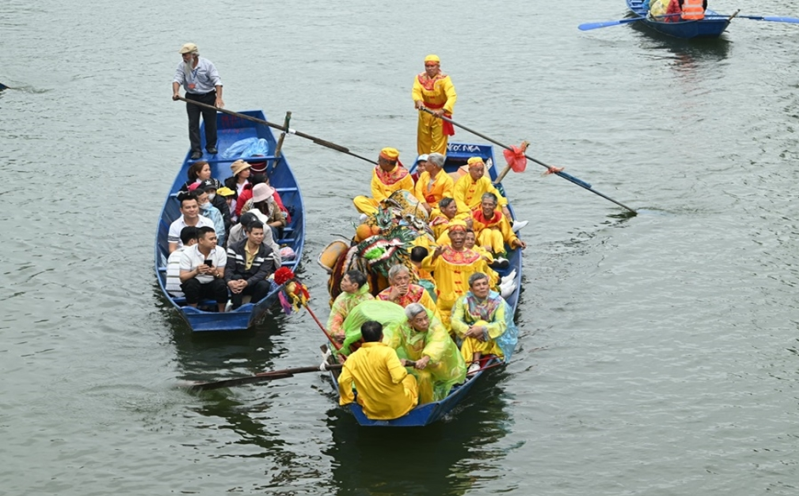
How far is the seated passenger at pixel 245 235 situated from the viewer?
46.3 ft

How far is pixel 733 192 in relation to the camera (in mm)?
19266

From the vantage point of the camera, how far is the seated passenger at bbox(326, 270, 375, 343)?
1187cm

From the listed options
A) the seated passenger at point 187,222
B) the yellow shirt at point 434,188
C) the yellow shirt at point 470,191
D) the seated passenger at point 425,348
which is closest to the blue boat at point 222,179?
the seated passenger at point 187,222

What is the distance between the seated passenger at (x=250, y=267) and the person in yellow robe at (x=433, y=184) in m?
2.64

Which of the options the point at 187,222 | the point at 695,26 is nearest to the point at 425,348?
the point at 187,222

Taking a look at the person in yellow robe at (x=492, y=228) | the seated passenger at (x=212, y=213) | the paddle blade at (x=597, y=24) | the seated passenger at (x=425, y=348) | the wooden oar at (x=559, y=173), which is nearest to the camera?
the seated passenger at (x=425, y=348)

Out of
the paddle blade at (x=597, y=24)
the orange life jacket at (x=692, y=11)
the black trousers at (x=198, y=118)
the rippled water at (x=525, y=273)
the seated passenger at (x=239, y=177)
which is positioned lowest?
the rippled water at (x=525, y=273)

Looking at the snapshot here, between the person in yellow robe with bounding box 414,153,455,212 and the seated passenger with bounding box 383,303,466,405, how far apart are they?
4719 millimetres

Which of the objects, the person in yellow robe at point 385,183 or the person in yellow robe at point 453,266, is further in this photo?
the person in yellow robe at point 385,183

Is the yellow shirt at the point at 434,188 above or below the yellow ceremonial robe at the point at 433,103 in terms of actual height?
below

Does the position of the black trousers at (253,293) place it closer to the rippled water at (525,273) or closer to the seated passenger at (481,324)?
the rippled water at (525,273)

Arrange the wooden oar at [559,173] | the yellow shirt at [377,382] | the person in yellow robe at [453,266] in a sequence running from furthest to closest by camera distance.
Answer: the wooden oar at [559,173] → the person in yellow robe at [453,266] → the yellow shirt at [377,382]

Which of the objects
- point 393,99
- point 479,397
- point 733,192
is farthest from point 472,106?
point 479,397

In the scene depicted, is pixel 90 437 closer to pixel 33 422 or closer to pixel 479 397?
pixel 33 422
